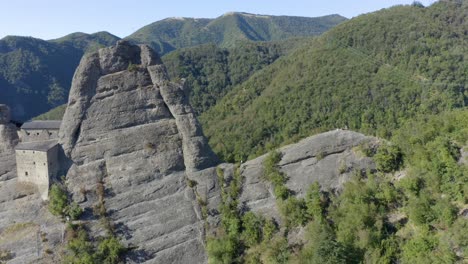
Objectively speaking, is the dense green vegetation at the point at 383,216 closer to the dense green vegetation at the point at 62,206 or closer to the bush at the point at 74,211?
the bush at the point at 74,211

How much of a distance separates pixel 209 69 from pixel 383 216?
516 feet

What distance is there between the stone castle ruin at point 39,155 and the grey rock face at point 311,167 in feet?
49.9

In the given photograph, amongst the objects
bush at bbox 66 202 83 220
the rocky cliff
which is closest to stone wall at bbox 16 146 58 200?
the rocky cliff

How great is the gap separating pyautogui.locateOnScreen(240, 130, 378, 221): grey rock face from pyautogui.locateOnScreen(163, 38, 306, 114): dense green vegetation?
112268mm

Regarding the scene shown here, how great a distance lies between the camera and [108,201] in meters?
33.8

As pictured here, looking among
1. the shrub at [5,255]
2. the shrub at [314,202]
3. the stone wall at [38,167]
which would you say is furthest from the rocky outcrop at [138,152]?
the shrub at [314,202]

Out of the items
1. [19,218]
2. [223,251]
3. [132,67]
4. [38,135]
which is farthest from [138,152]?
[223,251]

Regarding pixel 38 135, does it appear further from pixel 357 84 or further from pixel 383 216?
pixel 357 84

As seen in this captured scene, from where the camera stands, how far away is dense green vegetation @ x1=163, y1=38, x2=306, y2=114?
158 metres

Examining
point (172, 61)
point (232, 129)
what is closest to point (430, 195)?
point (232, 129)

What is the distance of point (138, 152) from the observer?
35469 millimetres

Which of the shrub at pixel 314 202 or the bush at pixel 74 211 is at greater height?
the shrub at pixel 314 202

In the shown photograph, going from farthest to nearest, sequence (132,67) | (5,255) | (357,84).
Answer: (357,84)
(132,67)
(5,255)

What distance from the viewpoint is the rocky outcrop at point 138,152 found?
32594 mm
